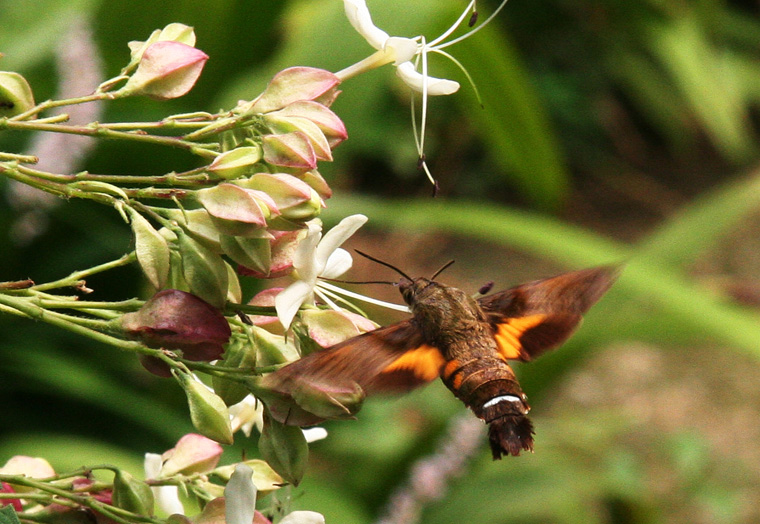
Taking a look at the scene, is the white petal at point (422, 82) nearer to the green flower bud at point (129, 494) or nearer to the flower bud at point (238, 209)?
the flower bud at point (238, 209)

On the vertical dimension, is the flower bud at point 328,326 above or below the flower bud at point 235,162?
below

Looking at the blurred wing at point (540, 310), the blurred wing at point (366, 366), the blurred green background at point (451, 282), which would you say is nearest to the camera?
the blurred wing at point (366, 366)

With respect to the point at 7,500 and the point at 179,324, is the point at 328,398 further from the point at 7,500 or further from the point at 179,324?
the point at 7,500

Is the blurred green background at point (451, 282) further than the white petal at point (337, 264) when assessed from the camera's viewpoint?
Yes

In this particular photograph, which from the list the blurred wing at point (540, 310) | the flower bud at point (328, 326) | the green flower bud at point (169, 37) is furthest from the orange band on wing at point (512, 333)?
the green flower bud at point (169, 37)

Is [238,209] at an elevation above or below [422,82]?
below

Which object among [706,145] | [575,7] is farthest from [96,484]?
[706,145]

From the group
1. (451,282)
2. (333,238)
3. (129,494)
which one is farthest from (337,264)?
(451,282)

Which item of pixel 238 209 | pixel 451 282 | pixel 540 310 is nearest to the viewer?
pixel 238 209
